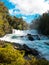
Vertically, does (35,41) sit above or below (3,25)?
below

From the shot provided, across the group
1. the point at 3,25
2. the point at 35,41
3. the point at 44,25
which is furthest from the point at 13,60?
the point at 44,25

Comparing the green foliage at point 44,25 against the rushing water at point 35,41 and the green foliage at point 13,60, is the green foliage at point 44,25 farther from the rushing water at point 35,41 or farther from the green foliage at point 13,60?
the green foliage at point 13,60

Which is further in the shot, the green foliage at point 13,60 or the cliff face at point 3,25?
the cliff face at point 3,25

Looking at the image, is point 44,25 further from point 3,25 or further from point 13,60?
point 13,60

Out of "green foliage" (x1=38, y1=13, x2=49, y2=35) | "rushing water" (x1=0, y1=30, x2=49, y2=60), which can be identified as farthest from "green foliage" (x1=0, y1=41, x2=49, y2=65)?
"green foliage" (x1=38, y1=13, x2=49, y2=35)

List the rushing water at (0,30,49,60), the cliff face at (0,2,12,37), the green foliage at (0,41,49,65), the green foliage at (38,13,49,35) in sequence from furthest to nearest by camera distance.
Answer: the green foliage at (38,13,49,35) → the cliff face at (0,2,12,37) → the rushing water at (0,30,49,60) → the green foliage at (0,41,49,65)

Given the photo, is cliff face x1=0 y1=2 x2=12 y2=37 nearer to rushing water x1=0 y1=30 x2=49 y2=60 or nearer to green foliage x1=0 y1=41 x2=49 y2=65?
rushing water x1=0 y1=30 x2=49 y2=60

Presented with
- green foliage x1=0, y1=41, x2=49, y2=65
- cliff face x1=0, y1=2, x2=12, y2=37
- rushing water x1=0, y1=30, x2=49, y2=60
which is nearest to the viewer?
green foliage x1=0, y1=41, x2=49, y2=65

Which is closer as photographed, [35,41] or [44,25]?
[35,41]

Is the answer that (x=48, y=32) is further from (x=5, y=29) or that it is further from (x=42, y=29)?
(x=5, y=29)

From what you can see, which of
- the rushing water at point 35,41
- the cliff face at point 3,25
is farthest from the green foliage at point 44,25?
the cliff face at point 3,25

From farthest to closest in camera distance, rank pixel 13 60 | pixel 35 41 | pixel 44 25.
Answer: pixel 44 25
pixel 35 41
pixel 13 60

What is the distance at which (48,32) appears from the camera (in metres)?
55.3

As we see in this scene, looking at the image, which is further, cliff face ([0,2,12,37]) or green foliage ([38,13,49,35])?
green foliage ([38,13,49,35])
